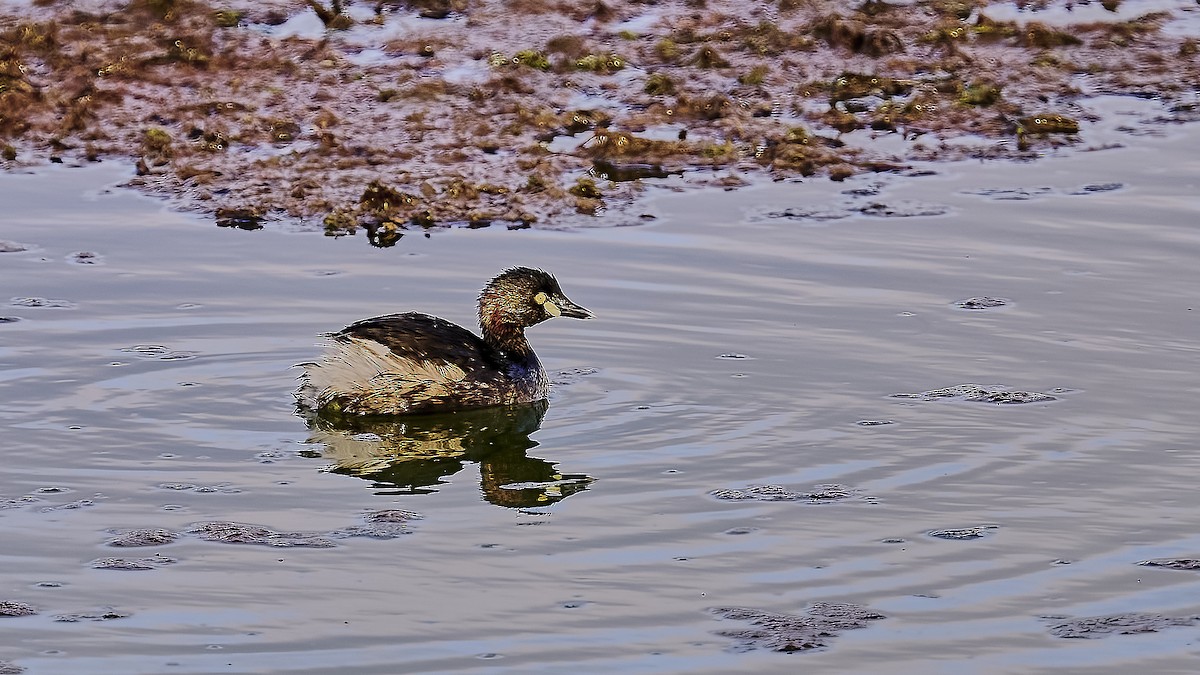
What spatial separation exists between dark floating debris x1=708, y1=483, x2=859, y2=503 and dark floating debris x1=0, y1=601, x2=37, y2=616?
320cm

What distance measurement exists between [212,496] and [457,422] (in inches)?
92.3

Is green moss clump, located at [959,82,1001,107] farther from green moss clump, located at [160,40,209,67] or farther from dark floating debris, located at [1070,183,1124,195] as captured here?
green moss clump, located at [160,40,209,67]

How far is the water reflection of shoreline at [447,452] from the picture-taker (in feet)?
30.8

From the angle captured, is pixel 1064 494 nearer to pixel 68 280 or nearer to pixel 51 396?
pixel 51 396

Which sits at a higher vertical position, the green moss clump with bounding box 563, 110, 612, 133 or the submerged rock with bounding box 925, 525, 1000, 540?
the green moss clump with bounding box 563, 110, 612, 133

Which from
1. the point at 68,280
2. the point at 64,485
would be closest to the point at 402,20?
the point at 68,280

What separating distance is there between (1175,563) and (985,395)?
2.61 metres

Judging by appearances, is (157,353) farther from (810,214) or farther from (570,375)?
(810,214)

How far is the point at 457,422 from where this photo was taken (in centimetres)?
1106

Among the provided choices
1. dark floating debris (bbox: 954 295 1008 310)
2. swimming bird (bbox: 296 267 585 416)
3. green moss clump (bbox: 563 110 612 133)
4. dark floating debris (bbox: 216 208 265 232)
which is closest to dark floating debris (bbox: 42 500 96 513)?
swimming bird (bbox: 296 267 585 416)

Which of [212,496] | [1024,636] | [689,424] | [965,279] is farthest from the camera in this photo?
[965,279]

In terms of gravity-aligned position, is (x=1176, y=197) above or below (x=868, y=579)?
above

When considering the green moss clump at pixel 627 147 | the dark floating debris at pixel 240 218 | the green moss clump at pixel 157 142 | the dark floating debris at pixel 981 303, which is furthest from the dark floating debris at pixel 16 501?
the green moss clump at pixel 627 147

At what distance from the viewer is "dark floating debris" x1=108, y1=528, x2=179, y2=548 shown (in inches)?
326
